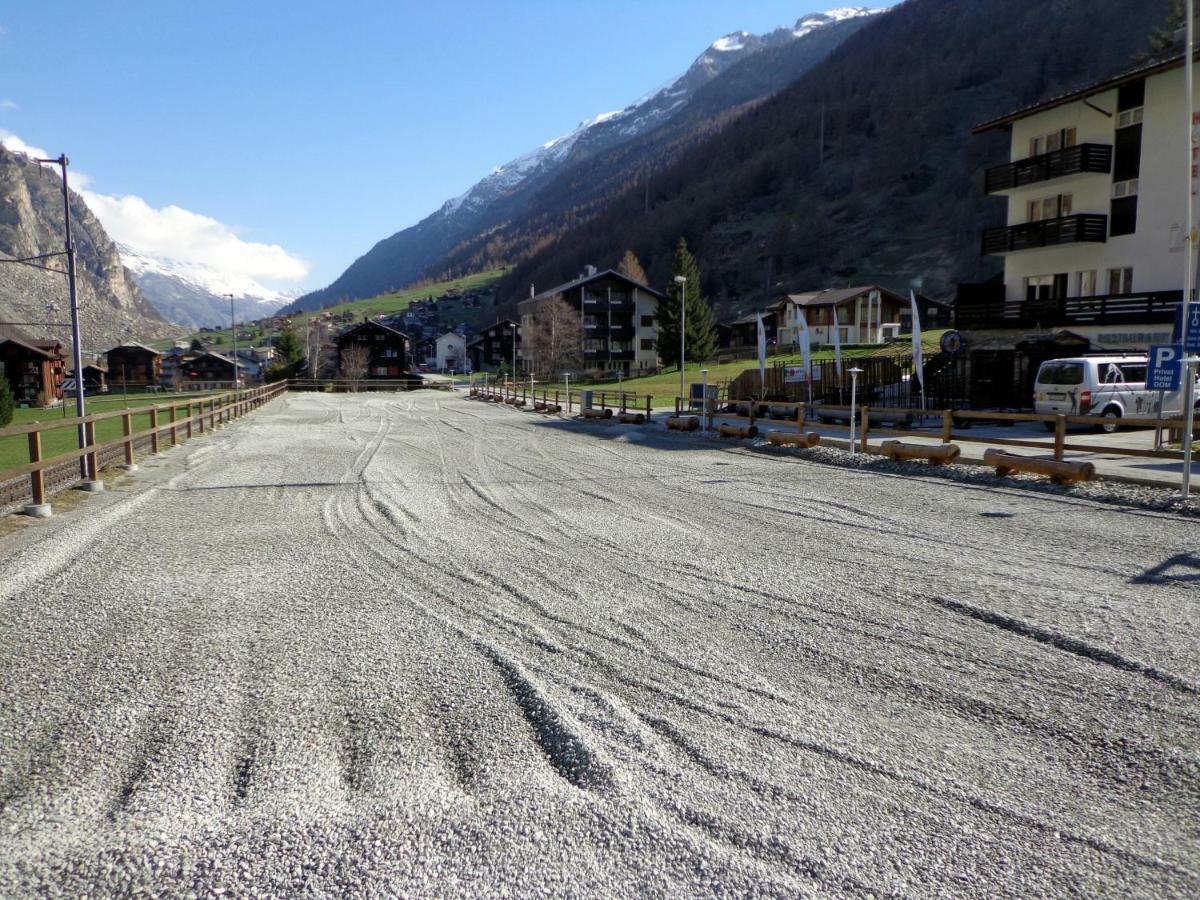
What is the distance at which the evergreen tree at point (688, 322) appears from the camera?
6900 centimetres

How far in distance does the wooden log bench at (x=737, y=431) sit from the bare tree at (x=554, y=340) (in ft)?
170

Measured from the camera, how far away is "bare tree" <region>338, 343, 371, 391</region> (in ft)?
296

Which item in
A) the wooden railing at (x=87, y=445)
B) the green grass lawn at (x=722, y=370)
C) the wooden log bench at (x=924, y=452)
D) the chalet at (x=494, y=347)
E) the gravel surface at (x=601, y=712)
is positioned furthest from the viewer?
the chalet at (x=494, y=347)

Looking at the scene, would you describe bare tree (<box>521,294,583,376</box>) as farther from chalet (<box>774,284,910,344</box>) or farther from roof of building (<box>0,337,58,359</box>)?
roof of building (<box>0,337,58,359</box>)

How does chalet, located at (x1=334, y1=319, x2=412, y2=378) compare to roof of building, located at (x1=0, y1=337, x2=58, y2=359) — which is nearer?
roof of building, located at (x1=0, y1=337, x2=58, y2=359)

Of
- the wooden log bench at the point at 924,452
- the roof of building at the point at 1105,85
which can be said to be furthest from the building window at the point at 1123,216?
the wooden log bench at the point at 924,452

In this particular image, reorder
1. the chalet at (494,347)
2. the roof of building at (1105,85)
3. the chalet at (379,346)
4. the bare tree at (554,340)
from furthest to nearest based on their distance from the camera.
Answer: the chalet at (494,347) → the chalet at (379,346) → the bare tree at (554,340) → the roof of building at (1105,85)

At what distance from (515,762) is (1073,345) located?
28.5 metres

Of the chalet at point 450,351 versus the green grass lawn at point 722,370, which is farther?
the chalet at point 450,351

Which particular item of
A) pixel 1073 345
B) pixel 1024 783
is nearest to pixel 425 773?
pixel 1024 783

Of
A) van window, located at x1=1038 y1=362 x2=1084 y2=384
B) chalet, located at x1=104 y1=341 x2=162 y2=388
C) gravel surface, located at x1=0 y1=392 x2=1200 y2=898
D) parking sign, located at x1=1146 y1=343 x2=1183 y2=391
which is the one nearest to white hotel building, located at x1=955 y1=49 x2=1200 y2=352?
van window, located at x1=1038 y1=362 x2=1084 y2=384

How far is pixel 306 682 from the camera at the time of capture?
4.79 m

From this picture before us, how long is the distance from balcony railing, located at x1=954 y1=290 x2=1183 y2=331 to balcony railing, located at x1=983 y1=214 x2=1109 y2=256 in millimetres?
2145

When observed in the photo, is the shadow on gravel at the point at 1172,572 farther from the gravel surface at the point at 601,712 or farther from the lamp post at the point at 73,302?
the lamp post at the point at 73,302
